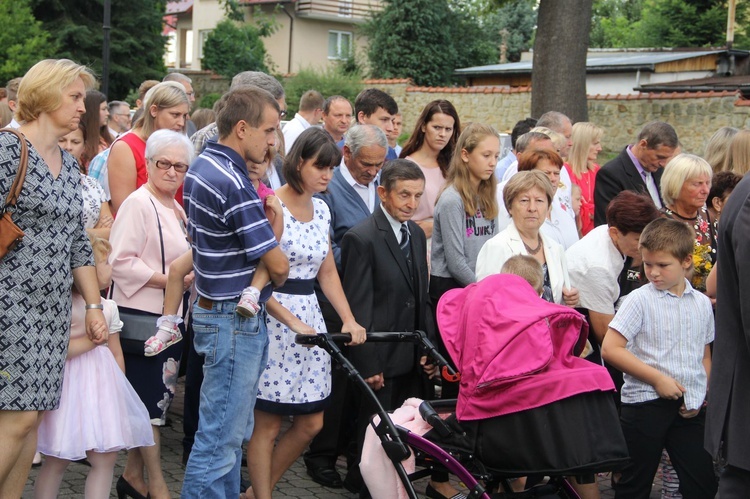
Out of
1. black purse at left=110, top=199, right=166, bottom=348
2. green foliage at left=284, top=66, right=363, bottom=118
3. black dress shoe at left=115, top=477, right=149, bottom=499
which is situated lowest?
black dress shoe at left=115, top=477, right=149, bottom=499

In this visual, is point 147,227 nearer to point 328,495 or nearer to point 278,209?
point 278,209

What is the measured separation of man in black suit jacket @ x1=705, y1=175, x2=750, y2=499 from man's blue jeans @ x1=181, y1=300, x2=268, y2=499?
6.58 feet

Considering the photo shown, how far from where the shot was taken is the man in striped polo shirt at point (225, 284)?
427 centimetres

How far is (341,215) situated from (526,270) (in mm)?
1571

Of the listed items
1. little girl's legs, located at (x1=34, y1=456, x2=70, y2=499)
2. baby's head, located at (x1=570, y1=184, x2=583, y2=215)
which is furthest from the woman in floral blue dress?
baby's head, located at (x1=570, y1=184, x2=583, y2=215)

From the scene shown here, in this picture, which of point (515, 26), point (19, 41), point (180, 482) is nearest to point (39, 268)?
point (180, 482)

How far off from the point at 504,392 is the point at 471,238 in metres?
2.23

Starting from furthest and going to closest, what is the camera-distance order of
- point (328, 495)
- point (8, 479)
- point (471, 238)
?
point (471, 238) < point (328, 495) < point (8, 479)

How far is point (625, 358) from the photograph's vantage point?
5070mm

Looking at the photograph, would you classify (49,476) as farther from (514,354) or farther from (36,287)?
(514,354)

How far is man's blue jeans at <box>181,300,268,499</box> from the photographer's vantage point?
4.30 metres

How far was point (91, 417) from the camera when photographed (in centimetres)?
453

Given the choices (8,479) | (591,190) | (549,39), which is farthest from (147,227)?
(549,39)

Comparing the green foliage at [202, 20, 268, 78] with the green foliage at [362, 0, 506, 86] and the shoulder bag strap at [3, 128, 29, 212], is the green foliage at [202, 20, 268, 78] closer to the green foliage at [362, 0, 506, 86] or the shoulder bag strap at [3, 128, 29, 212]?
the green foliage at [362, 0, 506, 86]
